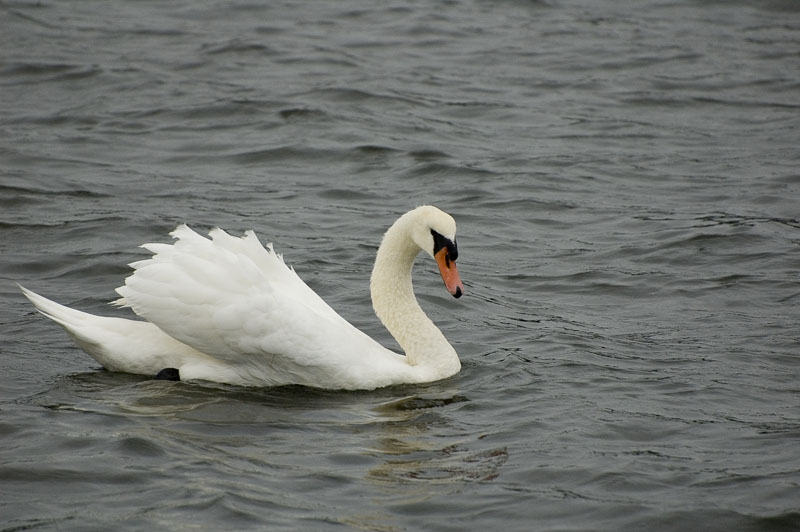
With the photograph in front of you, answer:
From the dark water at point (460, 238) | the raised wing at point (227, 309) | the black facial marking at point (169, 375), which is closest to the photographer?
the dark water at point (460, 238)

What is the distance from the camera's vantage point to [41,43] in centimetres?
1778

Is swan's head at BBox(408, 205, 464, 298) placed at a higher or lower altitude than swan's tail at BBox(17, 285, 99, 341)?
higher

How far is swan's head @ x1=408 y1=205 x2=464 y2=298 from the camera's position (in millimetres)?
8328

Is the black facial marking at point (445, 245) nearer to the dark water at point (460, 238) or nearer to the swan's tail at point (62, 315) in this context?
the dark water at point (460, 238)

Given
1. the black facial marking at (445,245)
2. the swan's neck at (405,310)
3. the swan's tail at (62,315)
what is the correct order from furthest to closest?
the swan's neck at (405,310), the black facial marking at (445,245), the swan's tail at (62,315)

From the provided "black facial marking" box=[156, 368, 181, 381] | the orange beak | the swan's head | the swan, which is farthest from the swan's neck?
"black facial marking" box=[156, 368, 181, 381]

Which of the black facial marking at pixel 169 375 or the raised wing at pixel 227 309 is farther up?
the raised wing at pixel 227 309

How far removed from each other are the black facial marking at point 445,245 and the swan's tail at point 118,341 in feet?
5.65

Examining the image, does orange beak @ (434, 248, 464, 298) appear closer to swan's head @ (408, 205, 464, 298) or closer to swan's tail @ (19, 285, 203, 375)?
swan's head @ (408, 205, 464, 298)

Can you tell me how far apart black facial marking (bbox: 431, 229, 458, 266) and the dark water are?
839 mm

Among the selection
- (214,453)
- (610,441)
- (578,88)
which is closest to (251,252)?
(214,453)

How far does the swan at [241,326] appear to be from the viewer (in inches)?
311

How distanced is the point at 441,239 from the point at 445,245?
5 centimetres

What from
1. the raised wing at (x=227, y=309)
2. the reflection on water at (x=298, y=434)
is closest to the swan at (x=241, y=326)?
the raised wing at (x=227, y=309)
